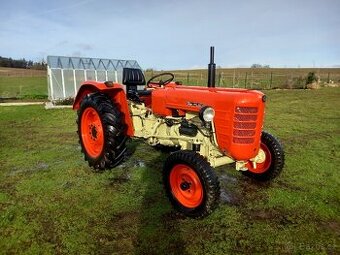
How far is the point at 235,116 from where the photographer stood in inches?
149

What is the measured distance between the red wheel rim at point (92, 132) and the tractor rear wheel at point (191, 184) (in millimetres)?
1606

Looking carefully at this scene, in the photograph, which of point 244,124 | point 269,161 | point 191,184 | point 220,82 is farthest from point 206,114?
point 220,82

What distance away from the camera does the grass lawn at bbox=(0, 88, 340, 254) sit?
10.6 ft

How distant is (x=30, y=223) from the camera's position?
3.61 metres

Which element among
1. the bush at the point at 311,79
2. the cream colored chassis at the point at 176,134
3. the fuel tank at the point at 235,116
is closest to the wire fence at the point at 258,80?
the bush at the point at 311,79

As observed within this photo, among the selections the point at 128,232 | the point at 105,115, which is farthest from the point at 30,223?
the point at 105,115

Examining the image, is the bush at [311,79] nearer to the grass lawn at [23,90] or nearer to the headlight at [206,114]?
the grass lawn at [23,90]

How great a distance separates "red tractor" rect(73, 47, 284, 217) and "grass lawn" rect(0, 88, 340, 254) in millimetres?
293

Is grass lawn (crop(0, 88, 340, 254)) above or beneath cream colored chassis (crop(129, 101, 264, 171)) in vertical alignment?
beneath

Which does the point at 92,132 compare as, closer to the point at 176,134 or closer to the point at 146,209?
the point at 176,134

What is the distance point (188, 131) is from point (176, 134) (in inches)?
14.3

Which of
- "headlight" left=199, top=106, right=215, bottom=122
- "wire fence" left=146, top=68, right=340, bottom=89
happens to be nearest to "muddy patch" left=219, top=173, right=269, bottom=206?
"headlight" left=199, top=106, right=215, bottom=122

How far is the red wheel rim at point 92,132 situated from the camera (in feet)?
17.2

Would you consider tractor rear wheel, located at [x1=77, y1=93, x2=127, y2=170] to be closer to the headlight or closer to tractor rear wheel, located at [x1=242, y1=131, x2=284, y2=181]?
the headlight
